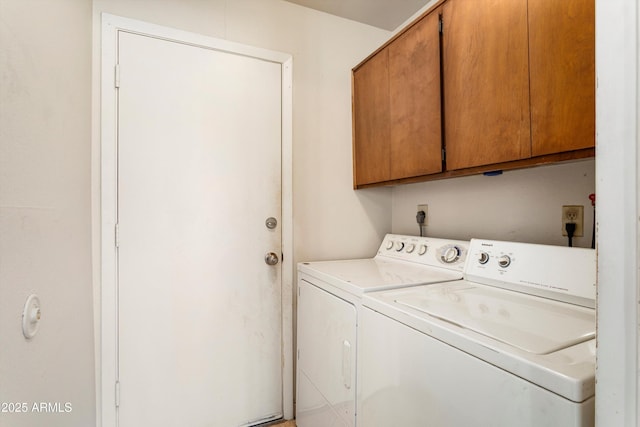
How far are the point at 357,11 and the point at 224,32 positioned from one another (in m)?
0.87

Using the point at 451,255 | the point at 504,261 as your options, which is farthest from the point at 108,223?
the point at 504,261

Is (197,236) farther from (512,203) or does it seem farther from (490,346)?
(512,203)

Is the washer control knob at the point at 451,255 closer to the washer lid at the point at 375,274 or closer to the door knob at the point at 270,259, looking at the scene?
the washer lid at the point at 375,274

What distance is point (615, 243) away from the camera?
0.36 meters

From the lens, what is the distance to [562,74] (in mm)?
877

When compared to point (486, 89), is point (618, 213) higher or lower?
lower

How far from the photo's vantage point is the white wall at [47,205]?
71cm

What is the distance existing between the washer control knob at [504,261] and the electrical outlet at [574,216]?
26 cm

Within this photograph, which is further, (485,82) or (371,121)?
(371,121)

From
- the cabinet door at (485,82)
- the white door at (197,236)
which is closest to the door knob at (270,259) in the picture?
the white door at (197,236)

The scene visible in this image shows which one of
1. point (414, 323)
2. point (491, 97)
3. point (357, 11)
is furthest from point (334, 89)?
point (414, 323)

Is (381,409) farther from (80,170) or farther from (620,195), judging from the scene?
(80,170)

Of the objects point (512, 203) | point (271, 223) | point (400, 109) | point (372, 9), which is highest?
point (372, 9)

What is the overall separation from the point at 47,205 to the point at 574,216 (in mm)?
1889
